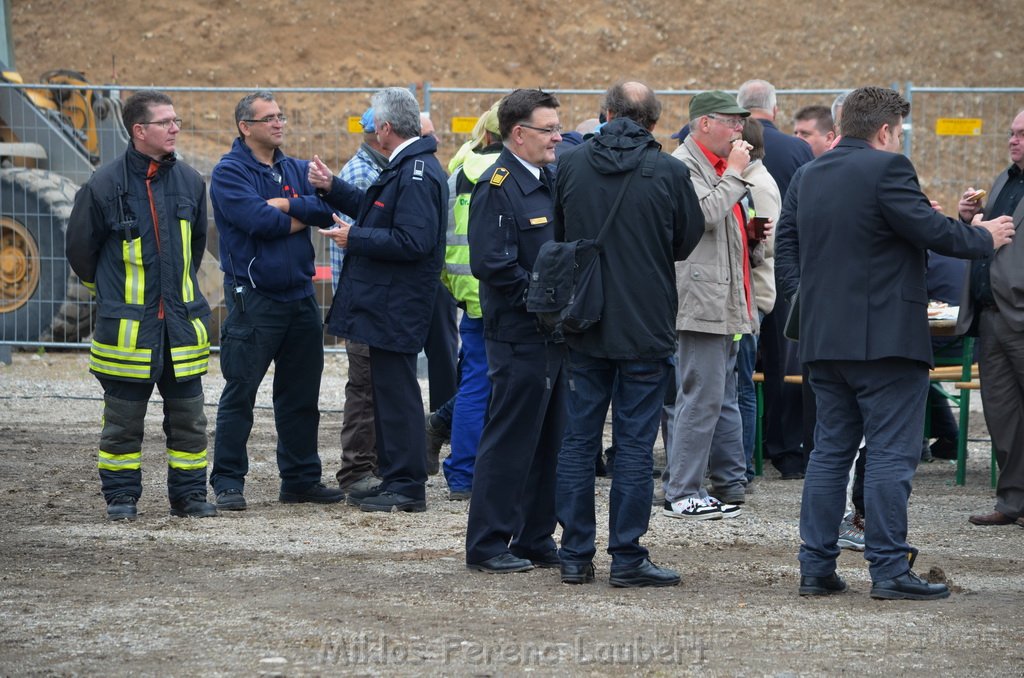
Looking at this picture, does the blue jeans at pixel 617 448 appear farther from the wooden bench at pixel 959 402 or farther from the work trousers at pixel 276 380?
the wooden bench at pixel 959 402

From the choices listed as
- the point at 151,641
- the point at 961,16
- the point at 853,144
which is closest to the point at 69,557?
the point at 151,641

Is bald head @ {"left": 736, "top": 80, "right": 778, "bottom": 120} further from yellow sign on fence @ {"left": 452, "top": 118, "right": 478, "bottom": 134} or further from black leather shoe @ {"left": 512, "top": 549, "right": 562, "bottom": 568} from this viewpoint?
yellow sign on fence @ {"left": 452, "top": 118, "right": 478, "bottom": 134}

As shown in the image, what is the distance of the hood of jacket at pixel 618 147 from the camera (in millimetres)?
5625

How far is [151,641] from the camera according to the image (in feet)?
16.3

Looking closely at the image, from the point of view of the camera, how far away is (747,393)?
8.31 meters

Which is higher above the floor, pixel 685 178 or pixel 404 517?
pixel 685 178

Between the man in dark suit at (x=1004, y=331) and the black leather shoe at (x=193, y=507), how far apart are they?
12.6 ft

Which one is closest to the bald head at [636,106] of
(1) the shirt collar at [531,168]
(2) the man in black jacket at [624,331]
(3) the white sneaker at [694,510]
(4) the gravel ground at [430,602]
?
(2) the man in black jacket at [624,331]

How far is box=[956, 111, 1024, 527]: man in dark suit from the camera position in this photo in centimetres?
722

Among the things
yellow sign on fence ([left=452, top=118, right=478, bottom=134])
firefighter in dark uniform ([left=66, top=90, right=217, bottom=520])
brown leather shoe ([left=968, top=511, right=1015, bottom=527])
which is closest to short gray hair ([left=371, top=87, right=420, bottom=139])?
firefighter in dark uniform ([left=66, top=90, right=217, bottom=520])

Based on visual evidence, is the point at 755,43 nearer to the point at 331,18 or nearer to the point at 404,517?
the point at 331,18

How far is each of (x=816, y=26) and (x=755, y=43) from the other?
117 cm

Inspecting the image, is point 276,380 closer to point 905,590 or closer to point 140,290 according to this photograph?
point 140,290

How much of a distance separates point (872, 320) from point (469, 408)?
2.90 metres
